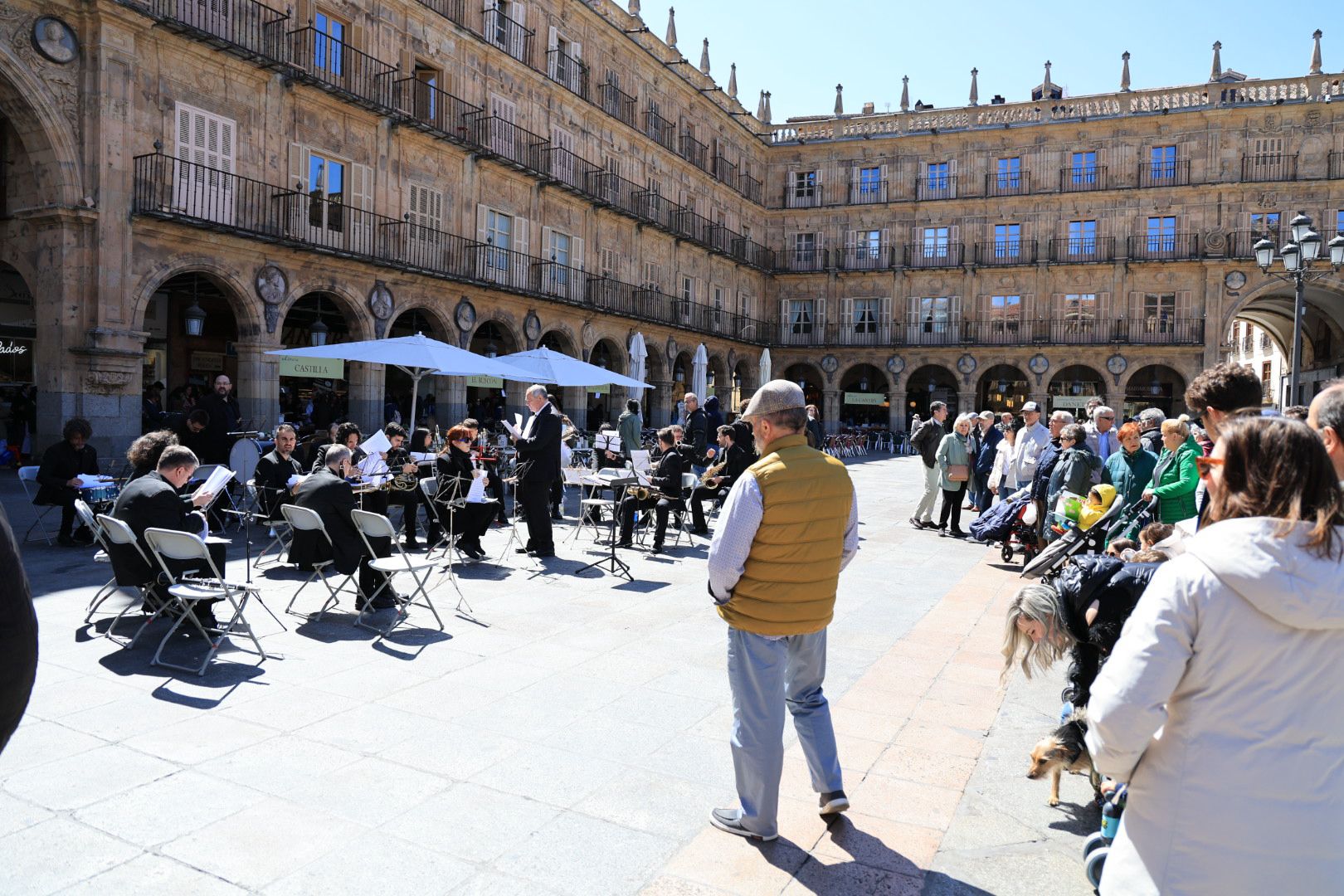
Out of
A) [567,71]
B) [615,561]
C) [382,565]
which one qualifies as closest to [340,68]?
[567,71]

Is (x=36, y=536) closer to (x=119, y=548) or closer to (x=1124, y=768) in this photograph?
(x=119, y=548)

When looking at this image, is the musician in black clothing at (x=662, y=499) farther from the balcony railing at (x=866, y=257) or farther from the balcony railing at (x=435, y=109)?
the balcony railing at (x=866, y=257)

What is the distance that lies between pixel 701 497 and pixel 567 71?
18261mm

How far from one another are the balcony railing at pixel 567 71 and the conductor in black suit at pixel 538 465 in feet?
58.1

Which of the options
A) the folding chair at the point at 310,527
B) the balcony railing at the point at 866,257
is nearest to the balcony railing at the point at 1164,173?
the balcony railing at the point at 866,257

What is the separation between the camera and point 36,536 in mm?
9281

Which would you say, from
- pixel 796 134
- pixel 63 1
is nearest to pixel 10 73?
pixel 63 1

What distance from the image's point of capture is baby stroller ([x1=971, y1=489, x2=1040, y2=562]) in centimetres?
953

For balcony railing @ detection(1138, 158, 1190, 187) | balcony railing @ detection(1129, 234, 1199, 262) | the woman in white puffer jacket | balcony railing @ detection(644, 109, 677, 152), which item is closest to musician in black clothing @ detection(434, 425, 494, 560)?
the woman in white puffer jacket

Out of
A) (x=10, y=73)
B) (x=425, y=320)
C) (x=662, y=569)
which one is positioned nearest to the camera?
(x=662, y=569)

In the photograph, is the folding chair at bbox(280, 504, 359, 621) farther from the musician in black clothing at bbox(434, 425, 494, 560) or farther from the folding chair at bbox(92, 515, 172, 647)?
the musician in black clothing at bbox(434, 425, 494, 560)

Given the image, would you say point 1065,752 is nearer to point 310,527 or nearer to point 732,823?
point 732,823

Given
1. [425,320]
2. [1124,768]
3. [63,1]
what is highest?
[63,1]

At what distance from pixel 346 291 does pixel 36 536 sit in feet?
31.6
